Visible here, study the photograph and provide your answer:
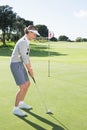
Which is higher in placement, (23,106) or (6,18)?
(6,18)

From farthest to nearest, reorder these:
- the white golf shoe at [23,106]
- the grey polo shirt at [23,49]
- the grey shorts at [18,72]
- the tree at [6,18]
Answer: the tree at [6,18] < the white golf shoe at [23,106] < the grey shorts at [18,72] < the grey polo shirt at [23,49]

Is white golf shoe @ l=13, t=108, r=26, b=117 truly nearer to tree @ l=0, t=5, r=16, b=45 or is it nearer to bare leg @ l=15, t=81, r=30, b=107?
bare leg @ l=15, t=81, r=30, b=107

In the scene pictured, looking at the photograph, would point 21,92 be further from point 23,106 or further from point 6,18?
point 6,18

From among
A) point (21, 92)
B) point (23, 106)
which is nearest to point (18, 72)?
point (21, 92)

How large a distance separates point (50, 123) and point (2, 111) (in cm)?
158

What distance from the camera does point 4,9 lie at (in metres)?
78.8

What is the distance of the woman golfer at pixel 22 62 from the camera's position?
26.1 feet

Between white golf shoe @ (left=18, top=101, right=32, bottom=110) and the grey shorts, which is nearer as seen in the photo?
the grey shorts

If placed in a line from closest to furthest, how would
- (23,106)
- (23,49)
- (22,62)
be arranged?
(23,49), (22,62), (23,106)

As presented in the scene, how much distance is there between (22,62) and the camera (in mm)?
8242

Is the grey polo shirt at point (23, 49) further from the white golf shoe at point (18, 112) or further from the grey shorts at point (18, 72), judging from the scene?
the white golf shoe at point (18, 112)

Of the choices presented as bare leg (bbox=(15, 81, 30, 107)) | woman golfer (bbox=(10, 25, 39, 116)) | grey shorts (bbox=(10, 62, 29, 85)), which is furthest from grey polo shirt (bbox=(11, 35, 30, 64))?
bare leg (bbox=(15, 81, 30, 107))

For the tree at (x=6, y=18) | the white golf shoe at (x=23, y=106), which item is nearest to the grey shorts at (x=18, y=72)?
the white golf shoe at (x=23, y=106)

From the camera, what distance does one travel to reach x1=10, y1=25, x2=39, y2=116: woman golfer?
7969 millimetres
